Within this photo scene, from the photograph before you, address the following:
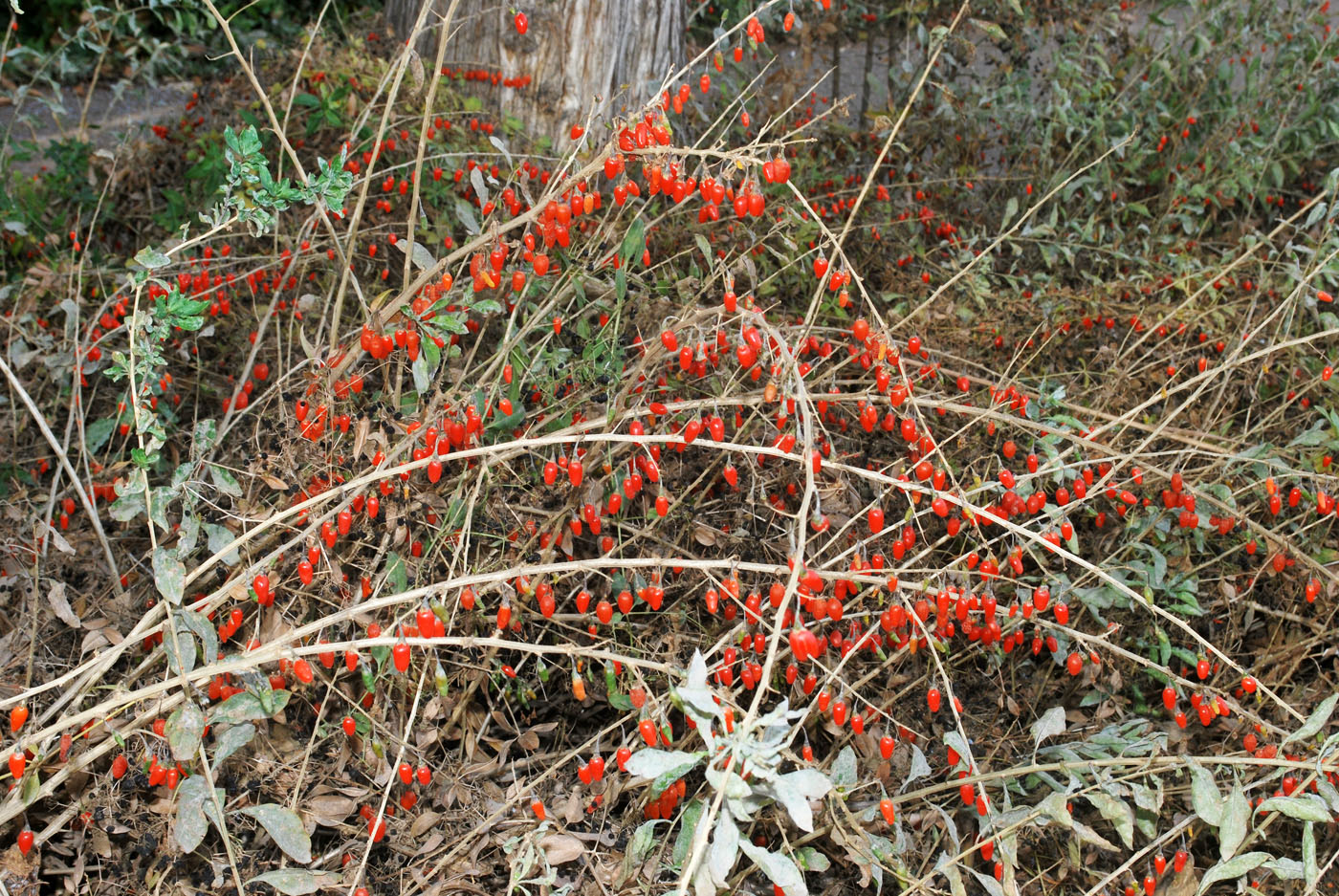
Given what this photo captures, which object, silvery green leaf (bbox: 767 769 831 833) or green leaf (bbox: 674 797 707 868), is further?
green leaf (bbox: 674 797 707 868)

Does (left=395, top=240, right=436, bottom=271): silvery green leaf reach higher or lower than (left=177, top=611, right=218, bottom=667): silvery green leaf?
higher

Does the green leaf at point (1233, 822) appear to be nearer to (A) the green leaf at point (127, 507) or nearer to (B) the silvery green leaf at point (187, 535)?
(B) the silvery green leaf at point (187, 535)

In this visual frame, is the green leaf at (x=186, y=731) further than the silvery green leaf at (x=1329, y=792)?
No

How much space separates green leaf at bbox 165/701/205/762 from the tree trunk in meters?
2.32

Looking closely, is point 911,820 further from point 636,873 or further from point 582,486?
point 582,486

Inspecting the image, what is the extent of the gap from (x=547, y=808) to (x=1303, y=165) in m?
4.12

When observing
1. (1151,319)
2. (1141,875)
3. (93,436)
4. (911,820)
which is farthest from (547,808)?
(1151,319)

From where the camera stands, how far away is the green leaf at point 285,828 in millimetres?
1938

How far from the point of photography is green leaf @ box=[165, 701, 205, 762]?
185 centimetres

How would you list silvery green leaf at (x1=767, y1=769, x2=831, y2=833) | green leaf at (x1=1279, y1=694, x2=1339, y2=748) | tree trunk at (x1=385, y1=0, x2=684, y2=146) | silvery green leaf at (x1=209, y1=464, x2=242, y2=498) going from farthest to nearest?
tree trunk at (x1=385, y1=0, x2=684, y2=146)
silvery green leaf at (x1=209, y1=464, x2=242, y2=498)
green leaf at (x1=1279, y1=694, x2=1339, y2=748)
silvery green leaf at (x1=767, y1=769, x2=831, y2=833)

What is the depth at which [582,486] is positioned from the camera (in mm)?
2424

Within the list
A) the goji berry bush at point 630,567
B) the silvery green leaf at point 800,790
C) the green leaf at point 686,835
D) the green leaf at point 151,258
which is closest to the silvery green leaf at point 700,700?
the goji berry bush at point 630,567

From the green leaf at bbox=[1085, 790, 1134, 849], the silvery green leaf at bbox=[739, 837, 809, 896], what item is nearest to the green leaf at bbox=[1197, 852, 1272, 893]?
the green leaf at bbox=[1085, 790, 1134, 849]

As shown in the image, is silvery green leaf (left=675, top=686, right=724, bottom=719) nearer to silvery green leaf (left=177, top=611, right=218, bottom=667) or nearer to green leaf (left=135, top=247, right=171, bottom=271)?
silvery green leaf (left=177, top=611, right=218, bottom=667)
